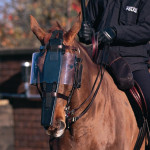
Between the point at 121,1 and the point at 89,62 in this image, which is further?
the point at 121,1

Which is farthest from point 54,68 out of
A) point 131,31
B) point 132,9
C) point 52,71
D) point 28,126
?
point 28,126

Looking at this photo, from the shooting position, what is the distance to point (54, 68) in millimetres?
3309

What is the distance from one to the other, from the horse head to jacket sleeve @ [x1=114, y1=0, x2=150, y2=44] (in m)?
0.66

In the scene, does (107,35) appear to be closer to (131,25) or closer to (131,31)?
(131,31)

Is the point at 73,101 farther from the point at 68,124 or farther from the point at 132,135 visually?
the point at 132,135

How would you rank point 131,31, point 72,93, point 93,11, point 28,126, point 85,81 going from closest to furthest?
point 72,93, point 85,81, point 131,31, point 93,11, point 28,126

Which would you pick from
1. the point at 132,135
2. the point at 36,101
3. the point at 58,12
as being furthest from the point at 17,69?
the point at 132,135

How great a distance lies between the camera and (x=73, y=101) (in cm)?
351

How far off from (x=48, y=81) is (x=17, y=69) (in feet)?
19.7

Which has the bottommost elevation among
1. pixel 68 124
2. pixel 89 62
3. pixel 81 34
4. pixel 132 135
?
Result: pixel 132 135

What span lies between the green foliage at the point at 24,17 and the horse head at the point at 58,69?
31.2 ft

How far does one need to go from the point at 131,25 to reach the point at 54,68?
1266 mm

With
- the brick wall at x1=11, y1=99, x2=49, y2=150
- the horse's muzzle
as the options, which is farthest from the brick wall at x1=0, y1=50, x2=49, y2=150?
the horse's muzzle

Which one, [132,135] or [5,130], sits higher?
[132,135]
